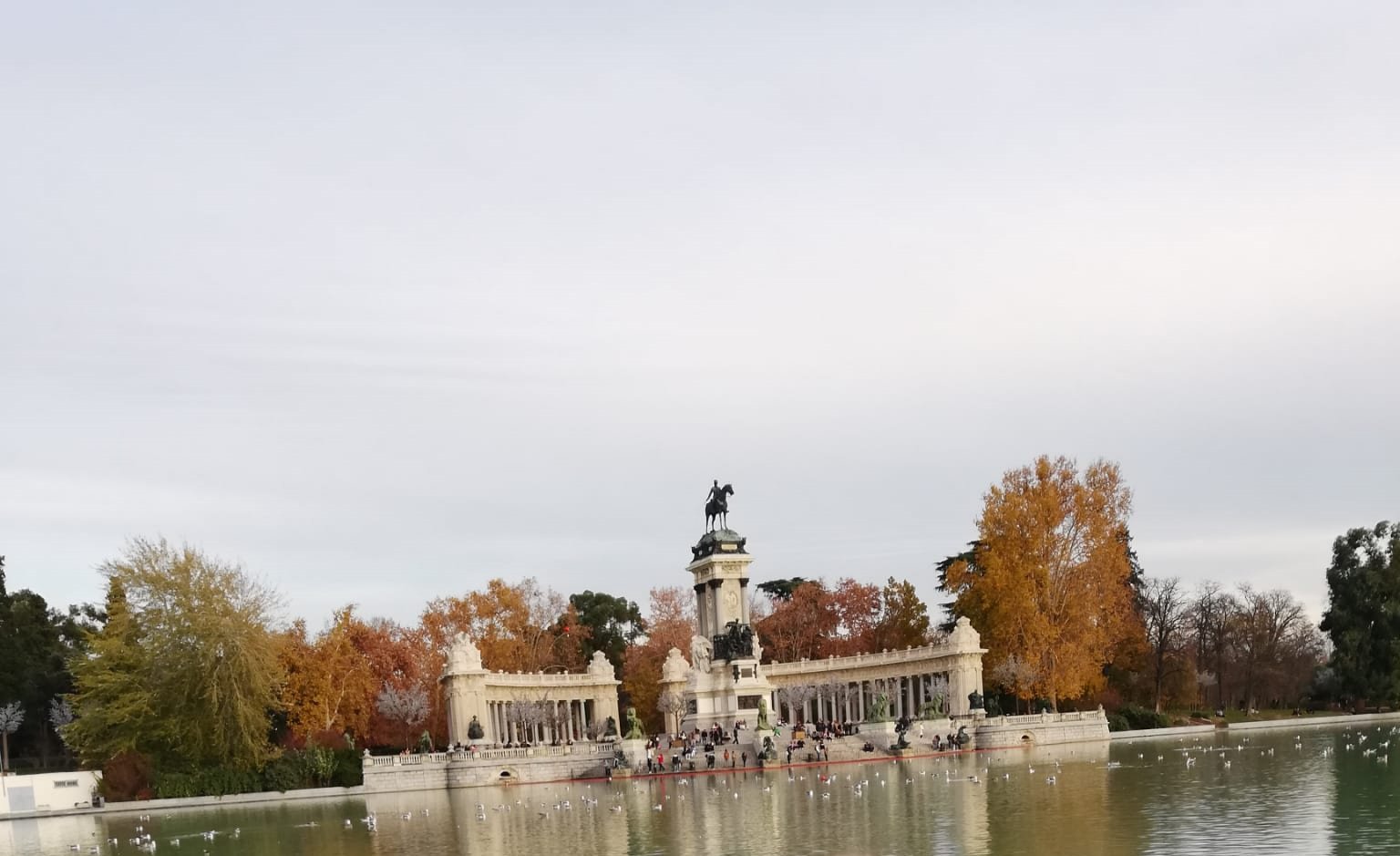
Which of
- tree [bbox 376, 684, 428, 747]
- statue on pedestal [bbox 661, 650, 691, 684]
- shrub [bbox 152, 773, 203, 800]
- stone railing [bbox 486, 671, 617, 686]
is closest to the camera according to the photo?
shrub [bbox 152, 773, 203, 800]

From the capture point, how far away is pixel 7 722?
75.2 metres

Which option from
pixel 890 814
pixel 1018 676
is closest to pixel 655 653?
pixel 1018 676

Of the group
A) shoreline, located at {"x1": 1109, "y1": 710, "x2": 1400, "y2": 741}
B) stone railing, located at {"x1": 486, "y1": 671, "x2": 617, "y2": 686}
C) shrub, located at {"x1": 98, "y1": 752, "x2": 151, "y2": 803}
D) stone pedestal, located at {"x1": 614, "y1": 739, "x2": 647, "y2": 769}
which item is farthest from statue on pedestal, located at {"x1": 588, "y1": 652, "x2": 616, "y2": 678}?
shoreline, located at {"x1": 1109, "y1": 710, "x2": 1400, "y2": 741}

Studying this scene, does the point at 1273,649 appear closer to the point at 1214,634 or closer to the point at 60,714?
the point at 1214,634

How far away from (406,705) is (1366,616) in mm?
54710

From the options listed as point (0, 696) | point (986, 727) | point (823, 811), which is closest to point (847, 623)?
point (986, 727)

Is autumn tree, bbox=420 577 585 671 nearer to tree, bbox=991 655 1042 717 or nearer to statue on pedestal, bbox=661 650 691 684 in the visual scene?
statue on pedestal, bbox=661 650 691 684

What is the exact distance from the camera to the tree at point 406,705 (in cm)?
7306

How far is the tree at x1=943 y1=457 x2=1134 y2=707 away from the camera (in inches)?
2763

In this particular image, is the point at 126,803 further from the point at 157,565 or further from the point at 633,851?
the point at 633,851

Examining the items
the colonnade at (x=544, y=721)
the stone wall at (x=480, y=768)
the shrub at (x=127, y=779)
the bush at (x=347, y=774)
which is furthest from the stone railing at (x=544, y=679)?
the shrub at (x=127, y=779)

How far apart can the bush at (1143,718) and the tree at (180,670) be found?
4308 cm

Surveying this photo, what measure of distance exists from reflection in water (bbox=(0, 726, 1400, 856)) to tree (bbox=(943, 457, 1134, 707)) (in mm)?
13755

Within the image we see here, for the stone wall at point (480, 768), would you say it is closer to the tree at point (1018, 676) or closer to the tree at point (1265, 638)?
the tree at point (1018, 676)
